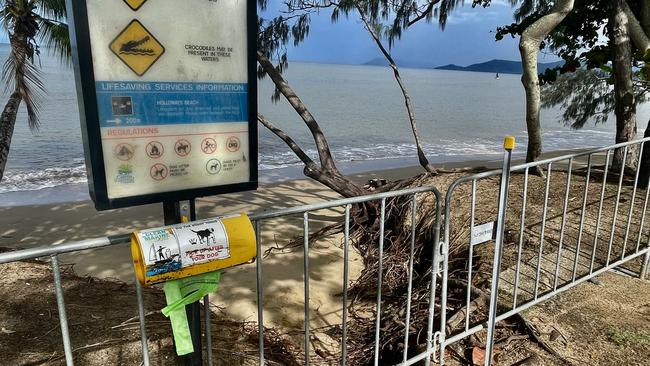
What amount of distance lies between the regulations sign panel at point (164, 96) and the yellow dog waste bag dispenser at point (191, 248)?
204mm

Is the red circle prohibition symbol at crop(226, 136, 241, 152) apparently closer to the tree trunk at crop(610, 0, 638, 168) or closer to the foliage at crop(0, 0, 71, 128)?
the tree trunk at crop(610, 0, 638, 168)

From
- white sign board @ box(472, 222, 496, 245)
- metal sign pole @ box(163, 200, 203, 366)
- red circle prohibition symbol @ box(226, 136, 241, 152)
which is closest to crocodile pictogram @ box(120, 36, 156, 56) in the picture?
red circle prohibition symbol @ box(226, 136, 241, 152)

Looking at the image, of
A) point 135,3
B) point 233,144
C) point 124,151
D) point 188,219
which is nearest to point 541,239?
point 233,144

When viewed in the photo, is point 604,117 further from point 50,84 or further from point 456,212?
point 50,84

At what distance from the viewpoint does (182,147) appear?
1.69 meters

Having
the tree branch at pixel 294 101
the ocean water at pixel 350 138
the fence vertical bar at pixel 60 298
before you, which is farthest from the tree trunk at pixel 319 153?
the ocean water at pixel 350 138

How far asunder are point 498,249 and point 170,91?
1927mm

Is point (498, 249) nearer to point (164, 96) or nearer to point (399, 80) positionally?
point (164, 96)

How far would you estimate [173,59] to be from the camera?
161 cm

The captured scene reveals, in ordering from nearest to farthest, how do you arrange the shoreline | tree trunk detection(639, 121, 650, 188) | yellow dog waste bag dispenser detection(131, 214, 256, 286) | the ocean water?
yellow dog waste bag dispenser detection(131, 214, 256, 286), tree trunk detection(639, 121, 650, 188), the shoreline, the ocean water

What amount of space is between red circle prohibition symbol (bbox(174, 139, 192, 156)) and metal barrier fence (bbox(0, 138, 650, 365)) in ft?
1.23

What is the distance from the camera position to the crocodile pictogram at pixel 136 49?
1513 mm

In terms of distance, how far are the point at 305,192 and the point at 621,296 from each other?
8.28m

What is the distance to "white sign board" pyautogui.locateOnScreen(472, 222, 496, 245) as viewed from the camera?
2568mm
